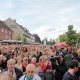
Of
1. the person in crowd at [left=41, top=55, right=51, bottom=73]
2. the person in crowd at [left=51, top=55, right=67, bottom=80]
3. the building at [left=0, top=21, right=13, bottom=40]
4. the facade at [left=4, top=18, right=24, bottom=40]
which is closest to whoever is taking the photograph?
the person in crowd at [left=41, top=55, right=51, bottom=73]

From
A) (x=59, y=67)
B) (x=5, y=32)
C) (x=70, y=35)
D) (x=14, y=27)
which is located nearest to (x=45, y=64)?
(x=59, y=67)

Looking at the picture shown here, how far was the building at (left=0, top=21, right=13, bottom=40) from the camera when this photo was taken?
10429 centimetres

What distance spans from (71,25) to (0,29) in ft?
120

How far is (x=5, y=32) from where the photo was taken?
356 ft

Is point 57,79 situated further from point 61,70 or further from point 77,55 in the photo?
point 77,55

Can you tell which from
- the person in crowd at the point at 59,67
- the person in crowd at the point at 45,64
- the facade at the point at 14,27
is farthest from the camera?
the facade at the point at 14,27

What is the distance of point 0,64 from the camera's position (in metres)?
9.51

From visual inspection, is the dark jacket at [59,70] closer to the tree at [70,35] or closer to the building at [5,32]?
the tree at [70,35]

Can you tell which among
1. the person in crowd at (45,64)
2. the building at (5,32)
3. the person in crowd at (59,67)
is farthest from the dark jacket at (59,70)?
the building at (5,32)

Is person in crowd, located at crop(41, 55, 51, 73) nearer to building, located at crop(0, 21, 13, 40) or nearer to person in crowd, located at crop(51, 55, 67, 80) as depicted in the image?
person in crowd, located at crop(51, 55, 67, 80)

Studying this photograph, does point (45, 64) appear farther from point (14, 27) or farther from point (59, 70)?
point (14, 27)

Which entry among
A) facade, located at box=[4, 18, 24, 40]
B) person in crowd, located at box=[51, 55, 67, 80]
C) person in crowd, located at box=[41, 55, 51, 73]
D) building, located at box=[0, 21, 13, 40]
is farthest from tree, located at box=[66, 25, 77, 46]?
person in crowd, located at box=[41, 55, 51, 73]

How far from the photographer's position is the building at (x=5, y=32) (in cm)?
10429

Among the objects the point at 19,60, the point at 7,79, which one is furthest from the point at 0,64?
the point at 7,79
